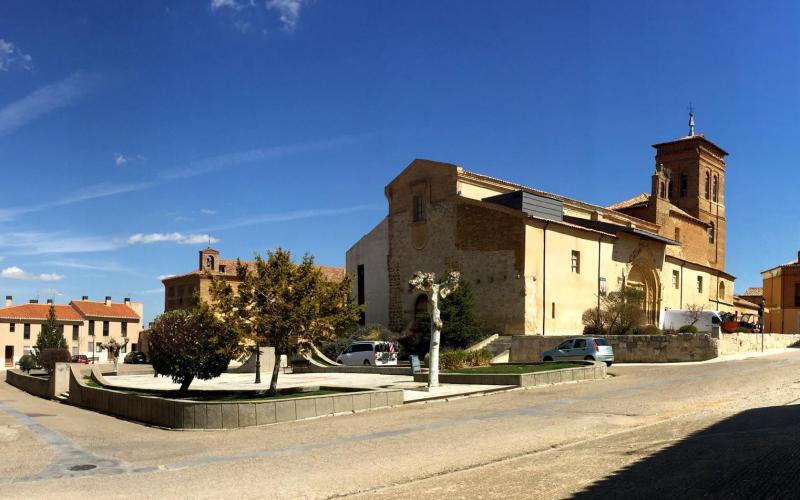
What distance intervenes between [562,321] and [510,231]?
6.20m

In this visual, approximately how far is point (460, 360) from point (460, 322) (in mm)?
8780

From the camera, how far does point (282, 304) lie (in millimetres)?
19000

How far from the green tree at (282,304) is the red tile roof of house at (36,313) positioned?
64951mm

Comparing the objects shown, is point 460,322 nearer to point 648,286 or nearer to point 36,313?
point 648,286

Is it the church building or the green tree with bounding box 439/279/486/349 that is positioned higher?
the church building

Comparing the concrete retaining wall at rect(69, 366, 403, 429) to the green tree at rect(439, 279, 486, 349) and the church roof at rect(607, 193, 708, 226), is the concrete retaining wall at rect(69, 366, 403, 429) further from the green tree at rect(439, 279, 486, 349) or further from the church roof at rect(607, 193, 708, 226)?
the church roof at rect(607, 193, 708, 226)

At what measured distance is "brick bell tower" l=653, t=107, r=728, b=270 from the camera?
70812mm

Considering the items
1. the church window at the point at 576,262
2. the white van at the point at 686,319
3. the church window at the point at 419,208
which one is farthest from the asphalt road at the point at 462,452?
the church window at the point at 419,208

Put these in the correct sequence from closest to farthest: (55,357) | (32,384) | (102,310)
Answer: (32,384), (55,357), (102,310)

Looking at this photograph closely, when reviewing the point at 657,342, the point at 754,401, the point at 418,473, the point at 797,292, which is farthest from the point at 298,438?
the point at 797,292

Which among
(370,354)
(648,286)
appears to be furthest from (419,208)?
(648,286)

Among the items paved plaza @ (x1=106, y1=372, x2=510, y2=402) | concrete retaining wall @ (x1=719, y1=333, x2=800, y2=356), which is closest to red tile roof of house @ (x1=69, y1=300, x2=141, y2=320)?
paved plaza @ (x1=106, y1=372, x2=510, y2=402)

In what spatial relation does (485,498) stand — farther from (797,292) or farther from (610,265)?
(797,292)

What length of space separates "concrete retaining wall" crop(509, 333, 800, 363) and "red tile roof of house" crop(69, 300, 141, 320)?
62.5 meters
